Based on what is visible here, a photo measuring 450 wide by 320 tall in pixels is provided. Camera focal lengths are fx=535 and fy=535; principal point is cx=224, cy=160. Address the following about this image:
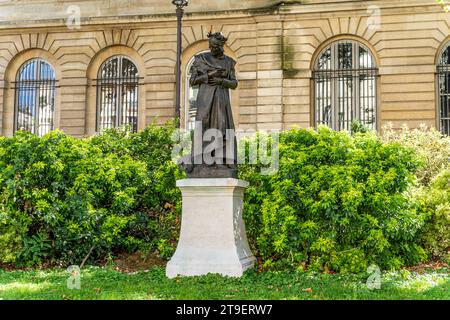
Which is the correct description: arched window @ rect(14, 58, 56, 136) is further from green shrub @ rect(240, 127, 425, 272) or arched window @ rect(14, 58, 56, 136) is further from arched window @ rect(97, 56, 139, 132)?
green shrub @ rect(240, 127, 425, 272)

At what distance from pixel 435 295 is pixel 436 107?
15.2 m

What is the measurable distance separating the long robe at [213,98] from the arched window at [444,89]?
14.5 m

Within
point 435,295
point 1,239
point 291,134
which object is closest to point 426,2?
point 291,134

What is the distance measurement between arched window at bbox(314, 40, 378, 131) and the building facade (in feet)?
0.14

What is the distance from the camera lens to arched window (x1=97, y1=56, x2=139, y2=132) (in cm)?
2480

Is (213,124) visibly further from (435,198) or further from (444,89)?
(444,89)

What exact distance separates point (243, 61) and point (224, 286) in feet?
51.5

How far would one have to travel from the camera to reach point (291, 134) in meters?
11.8

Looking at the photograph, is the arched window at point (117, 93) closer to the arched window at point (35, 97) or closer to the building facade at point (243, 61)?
the building facade at point (243, 61)

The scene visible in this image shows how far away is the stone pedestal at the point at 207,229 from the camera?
9.77 m

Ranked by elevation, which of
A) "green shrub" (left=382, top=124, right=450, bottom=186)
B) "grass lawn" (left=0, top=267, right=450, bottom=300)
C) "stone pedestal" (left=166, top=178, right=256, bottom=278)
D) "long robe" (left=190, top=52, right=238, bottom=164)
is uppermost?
"long robe" (left=190, top=52, right=238, bottom=164)

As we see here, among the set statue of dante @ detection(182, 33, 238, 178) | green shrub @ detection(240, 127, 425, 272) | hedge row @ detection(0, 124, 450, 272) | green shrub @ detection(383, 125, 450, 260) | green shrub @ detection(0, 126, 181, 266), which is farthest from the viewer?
green shrub @ detection(383, 125, 450, 260)

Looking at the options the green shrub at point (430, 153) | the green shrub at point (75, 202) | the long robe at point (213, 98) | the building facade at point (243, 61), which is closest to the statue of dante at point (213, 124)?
the long robe at point (213, 98)

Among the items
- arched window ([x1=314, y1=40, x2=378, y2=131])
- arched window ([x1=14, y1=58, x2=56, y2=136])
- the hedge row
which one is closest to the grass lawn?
the hedge row
